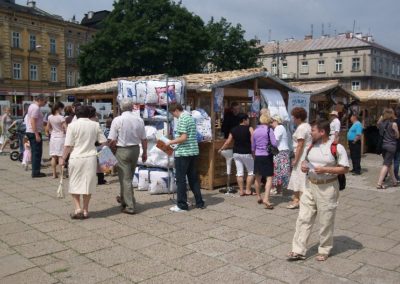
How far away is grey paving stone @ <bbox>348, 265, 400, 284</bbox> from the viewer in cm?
417

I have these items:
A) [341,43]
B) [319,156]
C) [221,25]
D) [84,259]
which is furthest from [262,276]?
[341,43]

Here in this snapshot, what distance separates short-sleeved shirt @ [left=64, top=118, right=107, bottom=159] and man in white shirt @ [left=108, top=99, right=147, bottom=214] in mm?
393

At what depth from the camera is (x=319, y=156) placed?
461 centimetres

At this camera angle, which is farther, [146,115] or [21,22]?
[21,22]

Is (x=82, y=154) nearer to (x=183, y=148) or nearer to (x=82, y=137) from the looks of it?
(x=82, y=137)

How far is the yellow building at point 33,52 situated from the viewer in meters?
45.8

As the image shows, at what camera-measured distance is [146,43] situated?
1314 inches

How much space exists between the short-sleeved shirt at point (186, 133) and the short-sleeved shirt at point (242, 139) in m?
1.22

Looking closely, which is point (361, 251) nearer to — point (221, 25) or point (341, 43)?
point (221, 25)

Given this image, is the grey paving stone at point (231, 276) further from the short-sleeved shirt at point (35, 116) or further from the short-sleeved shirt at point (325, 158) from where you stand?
the short-sleeved shirt at point (35, 116)

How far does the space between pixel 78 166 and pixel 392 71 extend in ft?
266

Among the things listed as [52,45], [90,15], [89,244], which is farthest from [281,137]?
[90,15]

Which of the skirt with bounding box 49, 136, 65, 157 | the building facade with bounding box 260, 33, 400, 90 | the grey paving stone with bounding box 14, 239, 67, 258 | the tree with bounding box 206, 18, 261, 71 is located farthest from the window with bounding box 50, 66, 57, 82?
the grey paving stone with bounding box 14, 239, 67, 258

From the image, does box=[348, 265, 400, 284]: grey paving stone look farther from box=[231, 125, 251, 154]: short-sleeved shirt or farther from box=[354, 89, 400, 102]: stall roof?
box=[354, 89, 400, 102]: stall roof
